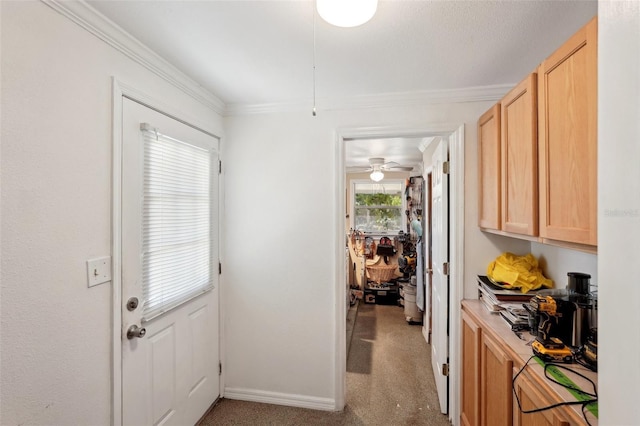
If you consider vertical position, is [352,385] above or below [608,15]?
below

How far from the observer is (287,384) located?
2.20 metres

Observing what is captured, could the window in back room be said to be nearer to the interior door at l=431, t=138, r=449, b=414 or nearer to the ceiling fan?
the ceiling fan

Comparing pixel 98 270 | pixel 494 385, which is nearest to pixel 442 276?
pixel 494 385

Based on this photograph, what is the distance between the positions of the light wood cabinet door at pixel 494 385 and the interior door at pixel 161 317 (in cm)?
173

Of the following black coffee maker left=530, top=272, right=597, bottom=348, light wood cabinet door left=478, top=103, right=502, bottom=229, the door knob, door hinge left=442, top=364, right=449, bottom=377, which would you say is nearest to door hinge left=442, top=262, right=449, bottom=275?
light wood cabinet door left=478, top=103, right=502, bottom=229

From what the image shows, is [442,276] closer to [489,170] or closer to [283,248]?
[489,170]

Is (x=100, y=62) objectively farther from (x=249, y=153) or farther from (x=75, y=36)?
(x=249, y=153)

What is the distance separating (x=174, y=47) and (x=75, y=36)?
42 cm

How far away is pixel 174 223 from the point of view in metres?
1.73

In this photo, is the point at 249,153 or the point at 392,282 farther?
the point at 392,282

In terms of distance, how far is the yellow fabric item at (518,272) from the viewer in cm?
165

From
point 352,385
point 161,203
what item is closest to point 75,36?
point 161,203

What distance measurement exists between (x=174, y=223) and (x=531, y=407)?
1942 millimetres

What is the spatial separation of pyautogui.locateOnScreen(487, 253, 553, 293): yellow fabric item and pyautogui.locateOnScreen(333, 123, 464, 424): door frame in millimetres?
223
